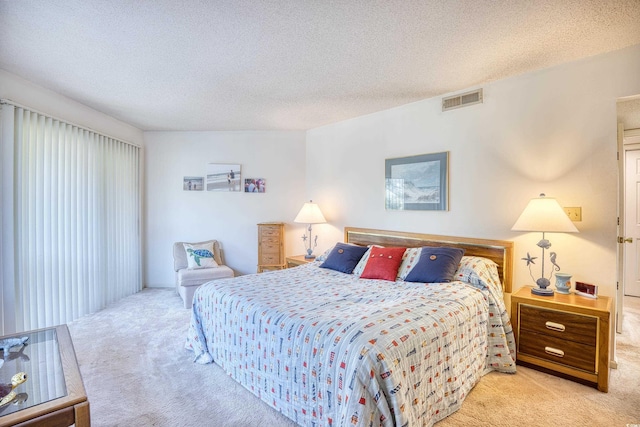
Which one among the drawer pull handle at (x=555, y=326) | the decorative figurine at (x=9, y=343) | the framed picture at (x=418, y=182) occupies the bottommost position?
the drawer pull handle at (x=555, y=326)

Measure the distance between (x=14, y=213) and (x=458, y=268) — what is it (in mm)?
4095

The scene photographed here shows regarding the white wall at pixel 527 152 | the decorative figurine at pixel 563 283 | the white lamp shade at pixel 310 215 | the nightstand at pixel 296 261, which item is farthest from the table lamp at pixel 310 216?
the decorative figurine at pixel 563 283

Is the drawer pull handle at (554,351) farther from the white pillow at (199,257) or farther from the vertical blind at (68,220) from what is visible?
the vertical blind at (68,220)

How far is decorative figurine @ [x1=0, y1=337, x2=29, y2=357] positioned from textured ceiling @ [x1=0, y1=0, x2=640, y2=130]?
2.05 m

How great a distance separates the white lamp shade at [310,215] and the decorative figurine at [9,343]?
292 cm

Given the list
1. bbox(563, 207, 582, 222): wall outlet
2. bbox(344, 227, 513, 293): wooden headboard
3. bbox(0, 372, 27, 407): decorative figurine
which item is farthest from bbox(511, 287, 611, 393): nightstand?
bbox(0, 372, 27, 407): decorative figurine

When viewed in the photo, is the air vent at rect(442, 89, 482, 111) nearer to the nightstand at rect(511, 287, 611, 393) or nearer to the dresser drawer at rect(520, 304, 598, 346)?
the nightstand at rect(511, 287, 611, 393)

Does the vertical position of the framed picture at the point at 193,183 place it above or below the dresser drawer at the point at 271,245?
above

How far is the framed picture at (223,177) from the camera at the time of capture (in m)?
5.00

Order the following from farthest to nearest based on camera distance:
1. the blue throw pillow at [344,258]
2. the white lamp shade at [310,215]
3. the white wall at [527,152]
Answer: the white lamp shade at [310,215], the blue throw pillow at [344,258], the white wall at [527,152]

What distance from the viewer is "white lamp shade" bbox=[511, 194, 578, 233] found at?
239 centimetres

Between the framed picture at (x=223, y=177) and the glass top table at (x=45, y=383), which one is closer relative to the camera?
the glass top table at (x=45, y=383)

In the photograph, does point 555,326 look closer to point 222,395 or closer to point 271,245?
point 222,395

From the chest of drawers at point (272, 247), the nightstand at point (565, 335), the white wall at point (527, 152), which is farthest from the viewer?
the chest of drawers at point (272, 247)
